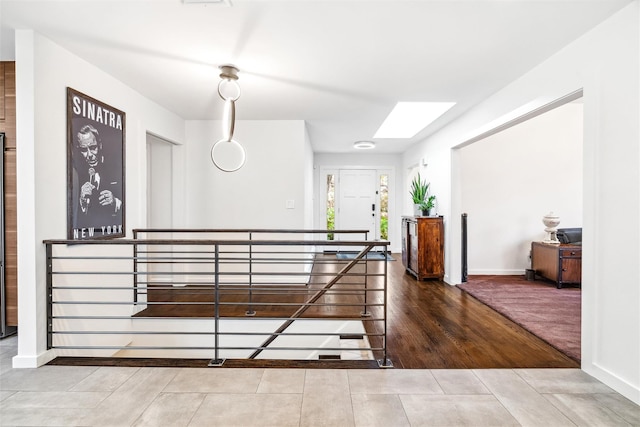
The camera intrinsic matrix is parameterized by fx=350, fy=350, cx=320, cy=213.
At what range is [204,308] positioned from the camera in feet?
12.9

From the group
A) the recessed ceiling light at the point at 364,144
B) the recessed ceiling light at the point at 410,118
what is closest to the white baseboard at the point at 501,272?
the recessed ceiling light at the point at 410,118

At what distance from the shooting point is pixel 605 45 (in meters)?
2.17

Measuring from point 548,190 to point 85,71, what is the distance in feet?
20.1

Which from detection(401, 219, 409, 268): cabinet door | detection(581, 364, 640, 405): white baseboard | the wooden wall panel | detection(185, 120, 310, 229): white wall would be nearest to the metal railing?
detection(185, 120, 310, 229): white wall

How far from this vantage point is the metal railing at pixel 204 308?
2.42 m

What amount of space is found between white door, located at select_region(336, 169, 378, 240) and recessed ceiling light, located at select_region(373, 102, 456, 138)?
2.13 metres

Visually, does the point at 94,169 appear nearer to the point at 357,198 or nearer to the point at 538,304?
the point at 538,304

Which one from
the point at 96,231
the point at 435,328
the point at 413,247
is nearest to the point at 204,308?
the point at 96,231

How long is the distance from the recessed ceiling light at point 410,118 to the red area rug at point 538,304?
2318 millimetres

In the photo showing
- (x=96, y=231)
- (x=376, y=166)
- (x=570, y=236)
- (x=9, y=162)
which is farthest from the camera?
(x=376, y=166)

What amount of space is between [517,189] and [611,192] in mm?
3635

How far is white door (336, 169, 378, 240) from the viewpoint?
8188 millimetres

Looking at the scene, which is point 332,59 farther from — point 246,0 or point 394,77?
point 246,0

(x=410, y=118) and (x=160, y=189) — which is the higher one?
(x=410, y=118)
